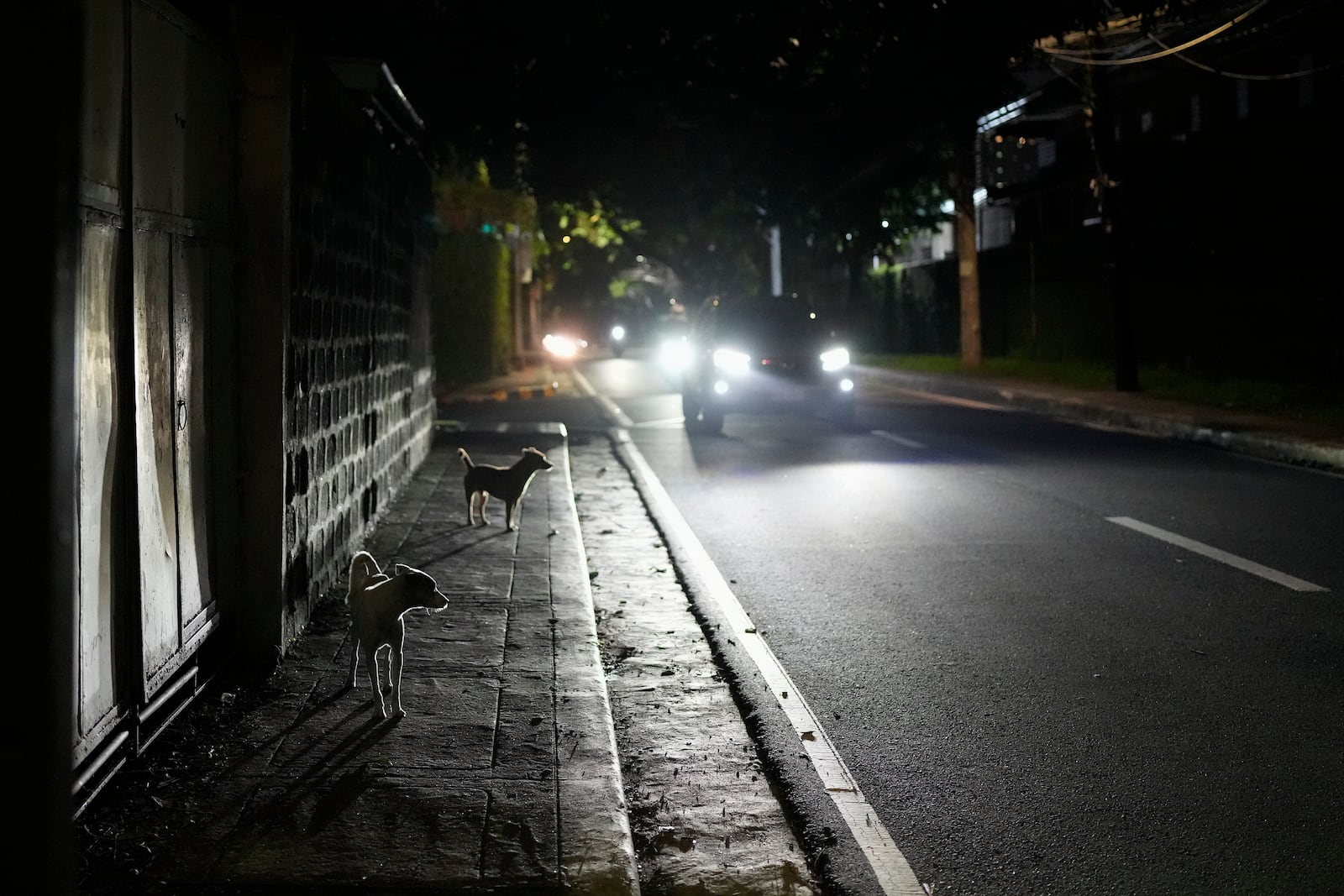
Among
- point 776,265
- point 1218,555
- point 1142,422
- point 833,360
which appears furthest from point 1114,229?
point 776,265

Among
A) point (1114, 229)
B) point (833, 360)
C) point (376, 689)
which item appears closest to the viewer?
point (376, 689)

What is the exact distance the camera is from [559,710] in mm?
5938

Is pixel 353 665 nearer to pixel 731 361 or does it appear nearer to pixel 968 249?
pixel 731 361

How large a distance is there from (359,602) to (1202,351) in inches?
876

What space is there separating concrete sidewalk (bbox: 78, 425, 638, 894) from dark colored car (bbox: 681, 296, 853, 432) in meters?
11.7

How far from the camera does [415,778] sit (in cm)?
506

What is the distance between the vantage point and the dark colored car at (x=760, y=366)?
64.1 ft

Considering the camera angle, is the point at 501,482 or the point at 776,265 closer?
the point at 501,482

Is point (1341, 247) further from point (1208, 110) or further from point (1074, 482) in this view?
point (1208, 110)

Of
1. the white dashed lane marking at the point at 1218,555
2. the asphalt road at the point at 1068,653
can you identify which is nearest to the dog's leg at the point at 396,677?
the asphalt road at the point at 1068,653

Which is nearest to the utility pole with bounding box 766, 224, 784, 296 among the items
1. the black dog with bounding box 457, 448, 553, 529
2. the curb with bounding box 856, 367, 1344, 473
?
the curb with bounding box 856, 367, 1344, 473

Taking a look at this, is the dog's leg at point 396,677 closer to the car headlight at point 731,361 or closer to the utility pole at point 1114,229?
the car headlight at point 731,361

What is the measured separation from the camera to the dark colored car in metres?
19.5

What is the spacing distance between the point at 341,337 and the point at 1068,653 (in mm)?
4432
